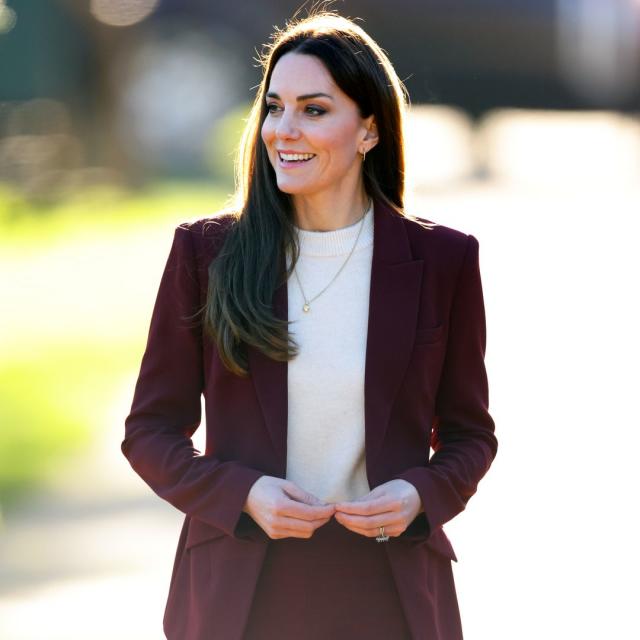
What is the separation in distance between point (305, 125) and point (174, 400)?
654 millimetres

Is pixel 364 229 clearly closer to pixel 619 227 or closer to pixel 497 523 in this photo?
pixel 497 523

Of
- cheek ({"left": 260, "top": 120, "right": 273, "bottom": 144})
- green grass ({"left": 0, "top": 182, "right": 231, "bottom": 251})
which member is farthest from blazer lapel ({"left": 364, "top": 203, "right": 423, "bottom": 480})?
green grass ({"left": 0, "top": 182, "right": 231, "bottom": 251})

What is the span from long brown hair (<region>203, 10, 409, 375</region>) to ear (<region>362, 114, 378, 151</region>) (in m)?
0.01

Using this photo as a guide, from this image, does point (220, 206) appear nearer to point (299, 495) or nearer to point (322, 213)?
point (322, 213)

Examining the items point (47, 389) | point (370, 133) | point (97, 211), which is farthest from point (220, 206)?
point (370, 133)

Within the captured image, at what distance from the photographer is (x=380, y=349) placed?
3221 mm

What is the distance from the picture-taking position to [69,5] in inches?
977

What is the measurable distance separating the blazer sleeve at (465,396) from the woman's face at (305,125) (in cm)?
36

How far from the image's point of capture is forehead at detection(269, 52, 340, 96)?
3.26m

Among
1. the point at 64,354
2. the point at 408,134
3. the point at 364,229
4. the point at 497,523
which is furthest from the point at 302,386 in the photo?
the point at 64,354

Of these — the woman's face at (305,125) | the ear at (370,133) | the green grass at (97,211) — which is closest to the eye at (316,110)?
the woman's face at (305,125)

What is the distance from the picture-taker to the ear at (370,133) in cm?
343

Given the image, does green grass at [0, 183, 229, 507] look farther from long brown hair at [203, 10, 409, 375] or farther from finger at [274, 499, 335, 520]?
finger at [274, 499, 335, 520]

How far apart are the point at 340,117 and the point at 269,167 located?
0.68 feet
